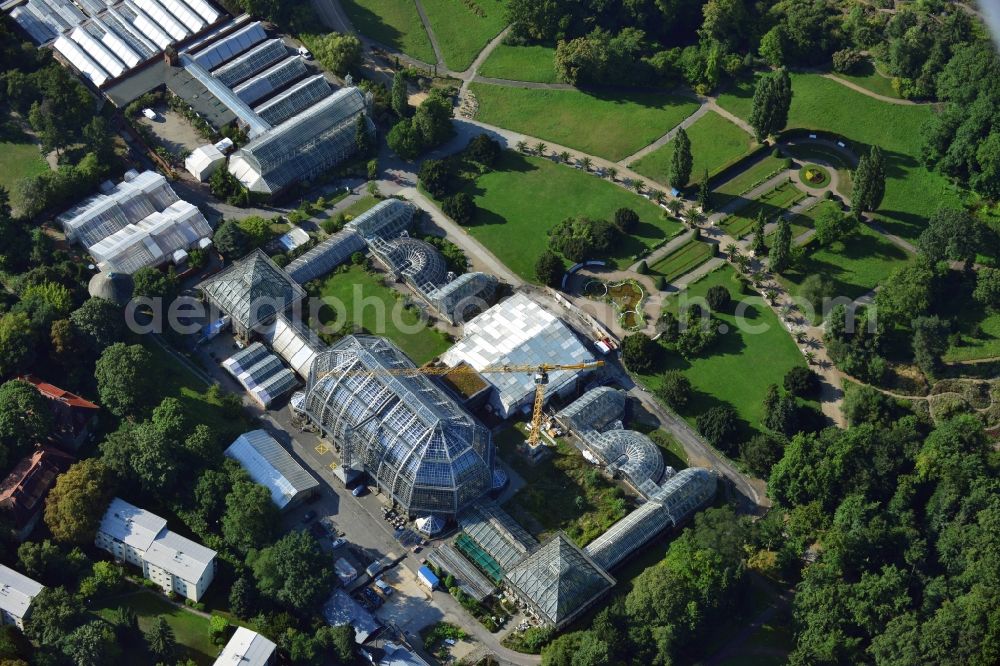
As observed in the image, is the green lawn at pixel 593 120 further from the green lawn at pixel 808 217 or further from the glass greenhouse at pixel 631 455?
the glass greenhouse at pixel 631 455

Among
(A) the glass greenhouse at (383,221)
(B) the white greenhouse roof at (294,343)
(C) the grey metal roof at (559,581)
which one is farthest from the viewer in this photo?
(A) the glass greenhouse at (383,221)

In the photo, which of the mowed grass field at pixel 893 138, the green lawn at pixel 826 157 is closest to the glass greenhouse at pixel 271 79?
the mowed grass field at pixel 893 138

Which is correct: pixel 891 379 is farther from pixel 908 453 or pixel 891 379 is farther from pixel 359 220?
pixel 359 220

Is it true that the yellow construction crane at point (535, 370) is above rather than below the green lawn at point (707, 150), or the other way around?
below

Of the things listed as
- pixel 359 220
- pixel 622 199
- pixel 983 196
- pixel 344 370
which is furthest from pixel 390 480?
pixel 983 196

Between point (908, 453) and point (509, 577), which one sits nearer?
point (509, 577)

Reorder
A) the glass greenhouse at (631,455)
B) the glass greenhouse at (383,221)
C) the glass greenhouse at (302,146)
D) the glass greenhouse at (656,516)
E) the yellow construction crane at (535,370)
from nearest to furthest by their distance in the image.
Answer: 1. the glass greenhouse at (656,516)
2. the glass greenhouse at (631,455)
3. the yellow construction crane at (535,370)
4. the glass greenhouse at (383,221)
5. the glass greenhouse at (302,146)

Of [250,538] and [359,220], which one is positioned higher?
[359,220]

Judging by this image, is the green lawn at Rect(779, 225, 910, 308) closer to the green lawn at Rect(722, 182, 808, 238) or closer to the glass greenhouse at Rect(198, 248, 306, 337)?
the green lawn at Rect(722, 182, 808, 238)
